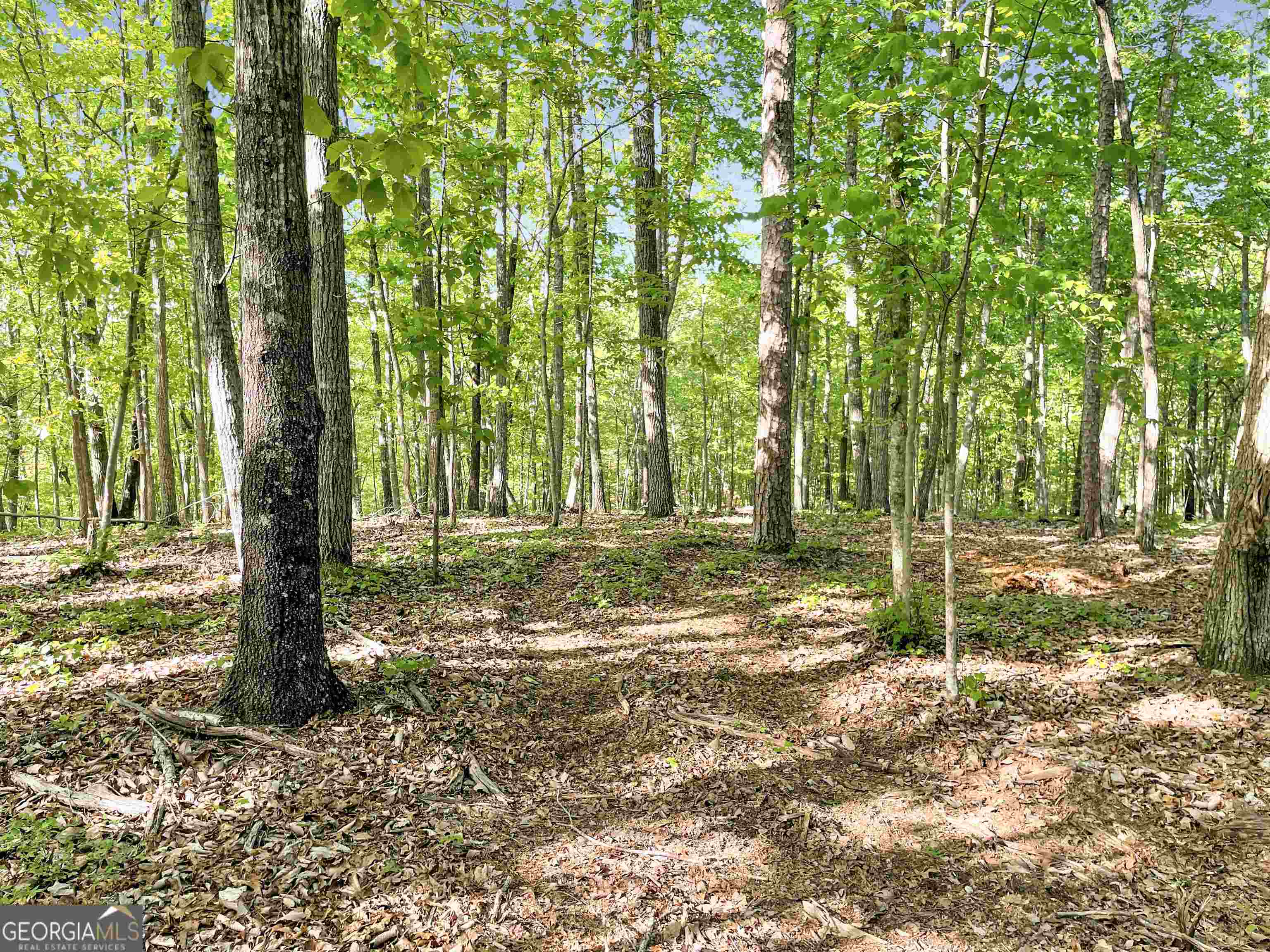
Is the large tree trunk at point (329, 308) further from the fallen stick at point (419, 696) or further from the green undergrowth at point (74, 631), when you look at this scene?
the fallen stick at point (419, 696)

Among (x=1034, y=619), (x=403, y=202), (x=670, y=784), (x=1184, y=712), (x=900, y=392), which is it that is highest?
(x=403, y=202)

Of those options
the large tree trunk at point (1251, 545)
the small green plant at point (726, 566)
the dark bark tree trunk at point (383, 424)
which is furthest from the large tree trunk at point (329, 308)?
the dark bark tree trunk at point (383, 424)

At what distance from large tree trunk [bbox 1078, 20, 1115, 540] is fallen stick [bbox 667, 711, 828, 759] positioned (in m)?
8.89

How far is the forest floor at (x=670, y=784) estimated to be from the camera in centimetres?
258

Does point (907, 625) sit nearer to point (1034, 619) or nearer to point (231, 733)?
point (1034, 619)

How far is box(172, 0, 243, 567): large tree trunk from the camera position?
5809 millimetres

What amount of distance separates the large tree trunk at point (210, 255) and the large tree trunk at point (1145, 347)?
1073cm

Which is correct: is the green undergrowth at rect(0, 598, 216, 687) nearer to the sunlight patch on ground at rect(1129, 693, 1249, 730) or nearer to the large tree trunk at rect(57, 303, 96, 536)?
the large tree trunk at rect(57, 303, 96, 536)

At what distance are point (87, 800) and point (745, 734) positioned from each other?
357cm

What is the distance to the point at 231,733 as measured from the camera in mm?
3480

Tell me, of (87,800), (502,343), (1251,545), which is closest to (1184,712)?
(1251,545)

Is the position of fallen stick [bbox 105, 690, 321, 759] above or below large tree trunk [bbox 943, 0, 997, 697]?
below

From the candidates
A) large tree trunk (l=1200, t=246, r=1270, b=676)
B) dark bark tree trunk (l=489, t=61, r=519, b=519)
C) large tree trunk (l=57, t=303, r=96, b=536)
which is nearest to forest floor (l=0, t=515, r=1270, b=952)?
large tree trunk (l=1200, t=246, r=1270, b=676)

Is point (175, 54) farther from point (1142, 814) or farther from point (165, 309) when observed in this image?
point (165, 309)
